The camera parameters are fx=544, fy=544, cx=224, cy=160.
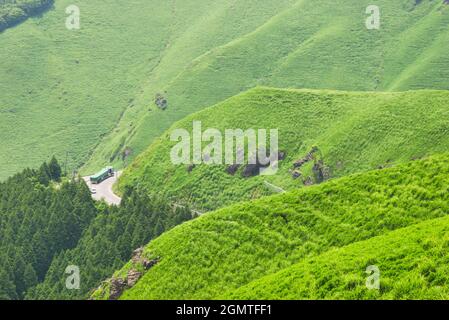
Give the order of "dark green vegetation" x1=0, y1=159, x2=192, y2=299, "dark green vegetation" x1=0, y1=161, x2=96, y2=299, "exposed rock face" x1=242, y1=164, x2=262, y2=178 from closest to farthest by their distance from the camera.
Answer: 1. "dark green vegetation" x1=0, y1=159, x2=192, y2=299
2. "dark green vegetation" x1=0, y1=161, x2=96, y2=299
3. "exposed rock face" x1=242, y1=164, x2=262, y2=178

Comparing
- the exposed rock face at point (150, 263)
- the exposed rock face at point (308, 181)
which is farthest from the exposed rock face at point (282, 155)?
the exposed rock face at point (150, 263)

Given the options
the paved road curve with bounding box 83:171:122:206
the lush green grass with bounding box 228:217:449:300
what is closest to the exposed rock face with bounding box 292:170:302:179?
the paved road curve with bounding box 83:171:122:206

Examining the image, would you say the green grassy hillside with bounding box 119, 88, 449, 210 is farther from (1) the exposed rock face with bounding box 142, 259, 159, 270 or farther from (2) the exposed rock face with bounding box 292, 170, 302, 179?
(1) the exposed rock face with bounding box 142, 259, 159, 270

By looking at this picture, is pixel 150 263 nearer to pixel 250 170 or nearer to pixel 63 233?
pixel 63 233

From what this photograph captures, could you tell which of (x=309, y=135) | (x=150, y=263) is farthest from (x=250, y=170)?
(x=150, y=263)

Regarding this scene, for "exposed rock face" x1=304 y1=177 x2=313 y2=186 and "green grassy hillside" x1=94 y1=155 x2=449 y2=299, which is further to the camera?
"exposed rock face" x1=304 y1=177 x2=313 y2=186
